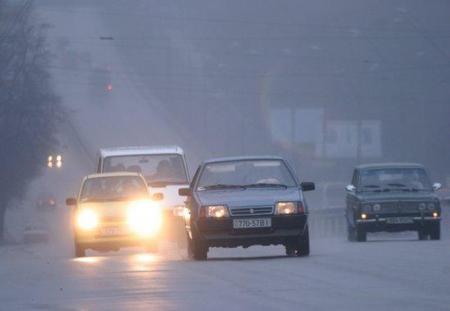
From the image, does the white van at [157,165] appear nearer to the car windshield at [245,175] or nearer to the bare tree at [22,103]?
the car windshield at [245,175]

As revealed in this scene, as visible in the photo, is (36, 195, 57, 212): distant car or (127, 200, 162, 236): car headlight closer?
(127, 200, 162, 236): car headlight

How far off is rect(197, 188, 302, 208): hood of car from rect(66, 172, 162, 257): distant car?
→ 6689 mm

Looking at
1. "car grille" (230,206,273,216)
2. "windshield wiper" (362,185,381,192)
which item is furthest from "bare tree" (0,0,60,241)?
"car grille" (230,206,273,216)

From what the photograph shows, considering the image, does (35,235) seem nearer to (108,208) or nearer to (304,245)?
(108,208)

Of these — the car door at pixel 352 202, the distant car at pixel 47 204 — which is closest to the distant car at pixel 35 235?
the distant car at pixel 47 204

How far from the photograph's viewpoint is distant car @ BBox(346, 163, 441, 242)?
28.2 metres

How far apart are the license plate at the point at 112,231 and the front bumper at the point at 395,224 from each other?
5308 millimetres

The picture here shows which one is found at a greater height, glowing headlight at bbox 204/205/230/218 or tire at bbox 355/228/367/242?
glowing headlight at bbox 204/205/230/218

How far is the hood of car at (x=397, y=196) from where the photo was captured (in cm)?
2823

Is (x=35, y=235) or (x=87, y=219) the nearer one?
(x=87, y=219)

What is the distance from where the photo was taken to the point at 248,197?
1961cm

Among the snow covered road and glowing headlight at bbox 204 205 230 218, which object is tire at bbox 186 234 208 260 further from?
glowing headlight at bbox 204 205 230 218

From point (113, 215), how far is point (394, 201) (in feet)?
19.8

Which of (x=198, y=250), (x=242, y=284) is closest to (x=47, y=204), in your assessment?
(x=198, y=250)
